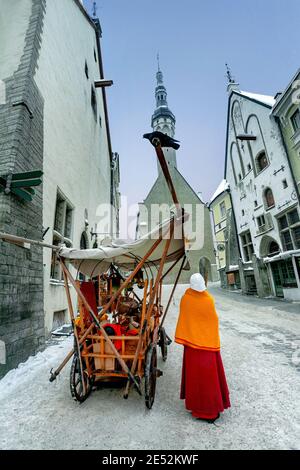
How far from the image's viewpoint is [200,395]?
2822mm

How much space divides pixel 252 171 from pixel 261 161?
0.92 meters

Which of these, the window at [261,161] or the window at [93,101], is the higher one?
the window at [93,101]

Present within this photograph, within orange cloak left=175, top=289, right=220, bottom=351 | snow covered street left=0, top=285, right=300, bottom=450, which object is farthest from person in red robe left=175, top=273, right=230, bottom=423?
snow covered street left=0, top=285, right=300, bottom=450

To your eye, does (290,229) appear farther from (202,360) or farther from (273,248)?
(202,360)

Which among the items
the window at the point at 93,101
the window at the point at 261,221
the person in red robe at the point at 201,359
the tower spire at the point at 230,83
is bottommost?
the person in red robe at the point at 201,359

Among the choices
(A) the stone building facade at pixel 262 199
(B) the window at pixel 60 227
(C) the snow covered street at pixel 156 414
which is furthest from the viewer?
(A) the stone building facade at pixel 262 199

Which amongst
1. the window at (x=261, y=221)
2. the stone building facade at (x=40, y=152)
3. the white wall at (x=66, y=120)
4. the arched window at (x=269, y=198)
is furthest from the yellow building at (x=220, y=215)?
the stone building facade at (x=40, y=152)

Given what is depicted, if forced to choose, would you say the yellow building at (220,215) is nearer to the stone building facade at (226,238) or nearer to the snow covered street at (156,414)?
the stone building facade at (226,238)

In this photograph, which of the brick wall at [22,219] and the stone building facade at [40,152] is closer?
the brick wall at [22,219]

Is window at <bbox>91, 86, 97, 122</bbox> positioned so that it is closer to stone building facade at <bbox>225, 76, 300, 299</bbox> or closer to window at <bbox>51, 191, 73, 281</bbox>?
window at <bbox>51, 191, 73, 281</bbox>

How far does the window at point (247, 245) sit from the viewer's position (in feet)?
58.4

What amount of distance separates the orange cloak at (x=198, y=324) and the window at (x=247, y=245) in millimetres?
16438

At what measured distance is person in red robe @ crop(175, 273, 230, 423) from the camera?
2.77 m
